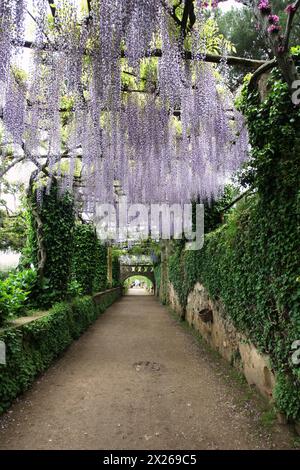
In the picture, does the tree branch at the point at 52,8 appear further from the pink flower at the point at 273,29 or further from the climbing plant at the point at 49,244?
the climbing plant at the point at 49,244

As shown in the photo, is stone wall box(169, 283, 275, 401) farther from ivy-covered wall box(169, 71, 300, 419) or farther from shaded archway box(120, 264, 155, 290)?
shaded archway box(120, 264, 155, 290)

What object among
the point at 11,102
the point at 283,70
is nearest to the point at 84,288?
the point at 11,102

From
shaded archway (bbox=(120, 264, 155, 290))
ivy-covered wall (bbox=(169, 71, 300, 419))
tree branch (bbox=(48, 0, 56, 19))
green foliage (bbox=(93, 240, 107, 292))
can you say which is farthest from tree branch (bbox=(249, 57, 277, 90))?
shaded archway (bbox=(120, 264, 155, 290))

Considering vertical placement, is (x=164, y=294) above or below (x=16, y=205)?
below

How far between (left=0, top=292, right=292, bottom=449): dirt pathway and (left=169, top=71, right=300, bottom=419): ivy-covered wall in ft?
1.93

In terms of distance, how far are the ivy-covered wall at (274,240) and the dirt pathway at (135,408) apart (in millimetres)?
589

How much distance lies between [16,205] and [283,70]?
10.6 m

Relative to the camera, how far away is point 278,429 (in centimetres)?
271

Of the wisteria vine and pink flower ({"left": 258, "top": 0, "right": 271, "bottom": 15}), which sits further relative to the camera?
the wisteria vine

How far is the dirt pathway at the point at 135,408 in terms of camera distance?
255 centimetres

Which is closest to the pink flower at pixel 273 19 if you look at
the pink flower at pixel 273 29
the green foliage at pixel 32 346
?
the pink flower at pixel 273 29

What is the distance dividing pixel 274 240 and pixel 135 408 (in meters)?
2.17

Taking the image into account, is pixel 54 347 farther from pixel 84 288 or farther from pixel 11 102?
pixel 84 288

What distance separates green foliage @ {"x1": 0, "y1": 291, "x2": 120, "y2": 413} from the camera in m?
3.21
